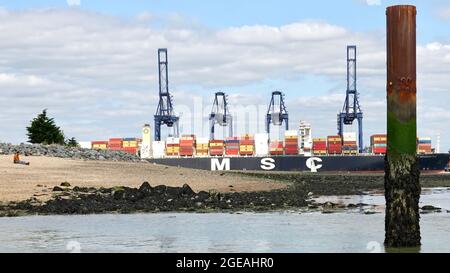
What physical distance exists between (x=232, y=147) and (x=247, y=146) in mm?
2647

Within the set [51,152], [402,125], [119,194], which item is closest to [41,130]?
[51,152]

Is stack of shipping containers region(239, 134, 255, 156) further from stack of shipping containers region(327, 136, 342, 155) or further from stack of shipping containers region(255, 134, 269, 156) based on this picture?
stack of shipping containers region(327, 136, 342, 155)

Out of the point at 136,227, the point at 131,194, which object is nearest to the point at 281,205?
the point at 131,194

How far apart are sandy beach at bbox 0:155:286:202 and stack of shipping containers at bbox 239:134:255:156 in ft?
235

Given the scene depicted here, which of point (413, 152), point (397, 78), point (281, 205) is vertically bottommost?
point (281, 205)

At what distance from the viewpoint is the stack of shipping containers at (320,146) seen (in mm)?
134375

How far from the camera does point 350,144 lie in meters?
136

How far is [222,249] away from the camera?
20062 mm

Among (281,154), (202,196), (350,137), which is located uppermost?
(350,137)

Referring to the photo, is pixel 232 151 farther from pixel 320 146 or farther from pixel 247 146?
pixel 320 146
